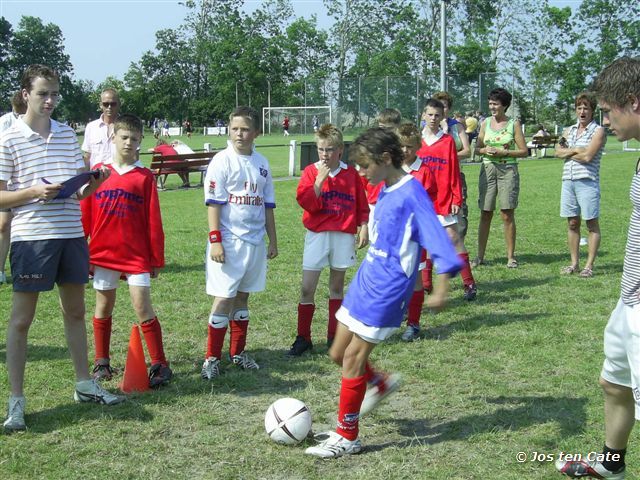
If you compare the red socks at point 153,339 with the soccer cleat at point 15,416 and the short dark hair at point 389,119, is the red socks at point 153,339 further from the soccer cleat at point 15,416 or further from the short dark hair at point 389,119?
the short dark hair at point 389,119

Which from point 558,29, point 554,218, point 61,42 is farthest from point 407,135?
point 61,42

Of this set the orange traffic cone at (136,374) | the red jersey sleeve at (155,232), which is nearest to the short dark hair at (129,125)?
the red jersey sleeve at (155,232)

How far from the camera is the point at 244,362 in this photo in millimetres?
5469

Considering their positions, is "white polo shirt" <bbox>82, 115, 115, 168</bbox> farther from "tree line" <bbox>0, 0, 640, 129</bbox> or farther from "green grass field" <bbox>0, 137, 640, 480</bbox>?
"tree line" <bbox>0, 0, 640, 129</bbox>

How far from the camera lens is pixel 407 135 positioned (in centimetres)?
632

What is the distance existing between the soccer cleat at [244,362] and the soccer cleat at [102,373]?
0.91 metres

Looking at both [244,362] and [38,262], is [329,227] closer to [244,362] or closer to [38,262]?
[244,362]

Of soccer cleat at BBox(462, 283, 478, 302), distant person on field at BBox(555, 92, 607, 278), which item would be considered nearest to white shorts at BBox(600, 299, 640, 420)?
soccer cleat at BBox(462, 283, 478, 302)

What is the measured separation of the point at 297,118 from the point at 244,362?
37.7 meters

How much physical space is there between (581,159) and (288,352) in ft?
14.5

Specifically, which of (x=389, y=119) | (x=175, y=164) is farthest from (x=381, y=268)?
(x=175, y=164)

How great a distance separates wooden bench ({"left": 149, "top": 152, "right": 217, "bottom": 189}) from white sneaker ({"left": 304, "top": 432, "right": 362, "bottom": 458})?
15.0 m

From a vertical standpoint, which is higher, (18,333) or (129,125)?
(129,125)

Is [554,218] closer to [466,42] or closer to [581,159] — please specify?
[581,159]
